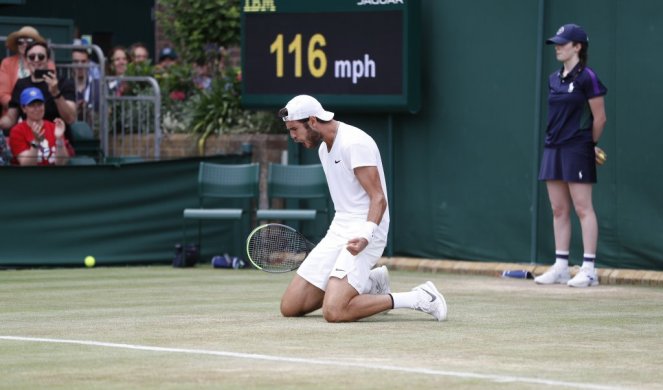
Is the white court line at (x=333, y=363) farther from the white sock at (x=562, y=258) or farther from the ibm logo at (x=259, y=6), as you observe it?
the ibm logo at (x=259, y=6)

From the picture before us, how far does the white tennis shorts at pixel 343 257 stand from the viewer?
10.5m

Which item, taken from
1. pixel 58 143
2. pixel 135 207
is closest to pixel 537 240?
pixel 135 207

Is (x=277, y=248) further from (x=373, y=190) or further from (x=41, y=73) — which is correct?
(x=41, y=73)

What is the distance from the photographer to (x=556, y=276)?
1417cm

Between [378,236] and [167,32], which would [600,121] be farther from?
[167,32]

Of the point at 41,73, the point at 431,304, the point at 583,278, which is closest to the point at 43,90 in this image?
the point at 41,73

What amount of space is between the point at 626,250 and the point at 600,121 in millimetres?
1780

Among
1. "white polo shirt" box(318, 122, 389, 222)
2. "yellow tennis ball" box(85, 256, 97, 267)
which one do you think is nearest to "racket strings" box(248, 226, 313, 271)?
"white polo shirt" box(318, 122, 389, 222)

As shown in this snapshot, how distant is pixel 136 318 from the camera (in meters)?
10.9

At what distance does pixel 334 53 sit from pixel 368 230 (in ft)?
22.3

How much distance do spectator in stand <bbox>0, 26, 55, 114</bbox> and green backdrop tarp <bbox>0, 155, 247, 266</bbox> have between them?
1.37 metres

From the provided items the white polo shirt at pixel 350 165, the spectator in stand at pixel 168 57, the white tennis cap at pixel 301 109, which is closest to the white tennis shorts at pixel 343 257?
the white polo shirt at pixel 350 165

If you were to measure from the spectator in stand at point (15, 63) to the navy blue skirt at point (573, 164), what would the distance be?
21.3 feet

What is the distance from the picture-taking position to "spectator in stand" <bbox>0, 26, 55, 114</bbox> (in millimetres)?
17547
